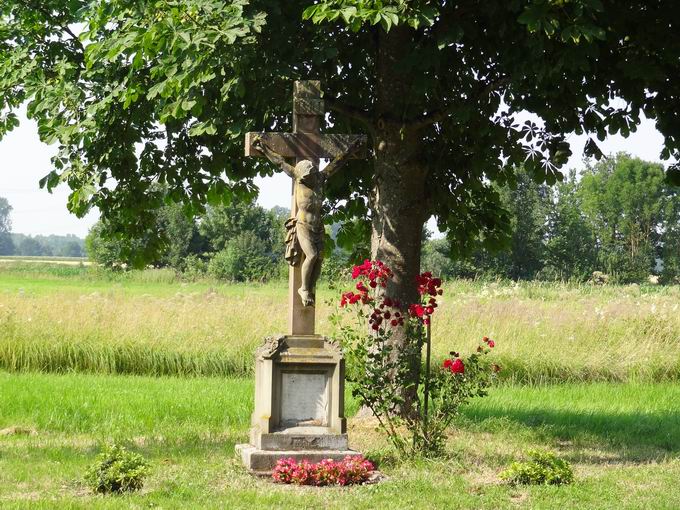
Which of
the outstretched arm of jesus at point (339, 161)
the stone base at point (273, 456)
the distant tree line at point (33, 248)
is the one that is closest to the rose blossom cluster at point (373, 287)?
the outstretched arm of jesus at point (339, 161)

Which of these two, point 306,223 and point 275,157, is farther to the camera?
point 275,157

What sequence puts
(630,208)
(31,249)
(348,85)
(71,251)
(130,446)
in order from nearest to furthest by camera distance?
(130,446) < (348,85) < (630,208) < (71,251) < (31,249)

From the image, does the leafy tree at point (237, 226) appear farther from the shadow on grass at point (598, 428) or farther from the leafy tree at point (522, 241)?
the shadow on grass at point (598, 428)

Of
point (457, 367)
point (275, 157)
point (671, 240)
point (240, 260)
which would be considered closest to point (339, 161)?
point (275, 157)

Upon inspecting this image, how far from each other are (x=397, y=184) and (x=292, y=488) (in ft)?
13.4

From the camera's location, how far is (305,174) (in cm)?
905

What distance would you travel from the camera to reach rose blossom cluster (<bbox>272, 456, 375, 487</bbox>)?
27.3ft

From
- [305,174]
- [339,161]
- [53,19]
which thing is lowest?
[305,174]

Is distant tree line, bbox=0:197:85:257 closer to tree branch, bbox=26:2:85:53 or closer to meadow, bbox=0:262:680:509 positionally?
meadow, bbox=0:262:680:509

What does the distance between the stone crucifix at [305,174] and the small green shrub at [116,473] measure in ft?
6.01

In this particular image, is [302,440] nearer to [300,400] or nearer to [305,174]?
[300,400]

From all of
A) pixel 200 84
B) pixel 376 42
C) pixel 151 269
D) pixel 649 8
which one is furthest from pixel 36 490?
pixel 151 269

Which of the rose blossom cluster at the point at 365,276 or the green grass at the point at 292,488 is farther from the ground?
the rose blossom cluster at the point at 365,276

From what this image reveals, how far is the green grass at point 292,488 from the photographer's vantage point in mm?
7770
